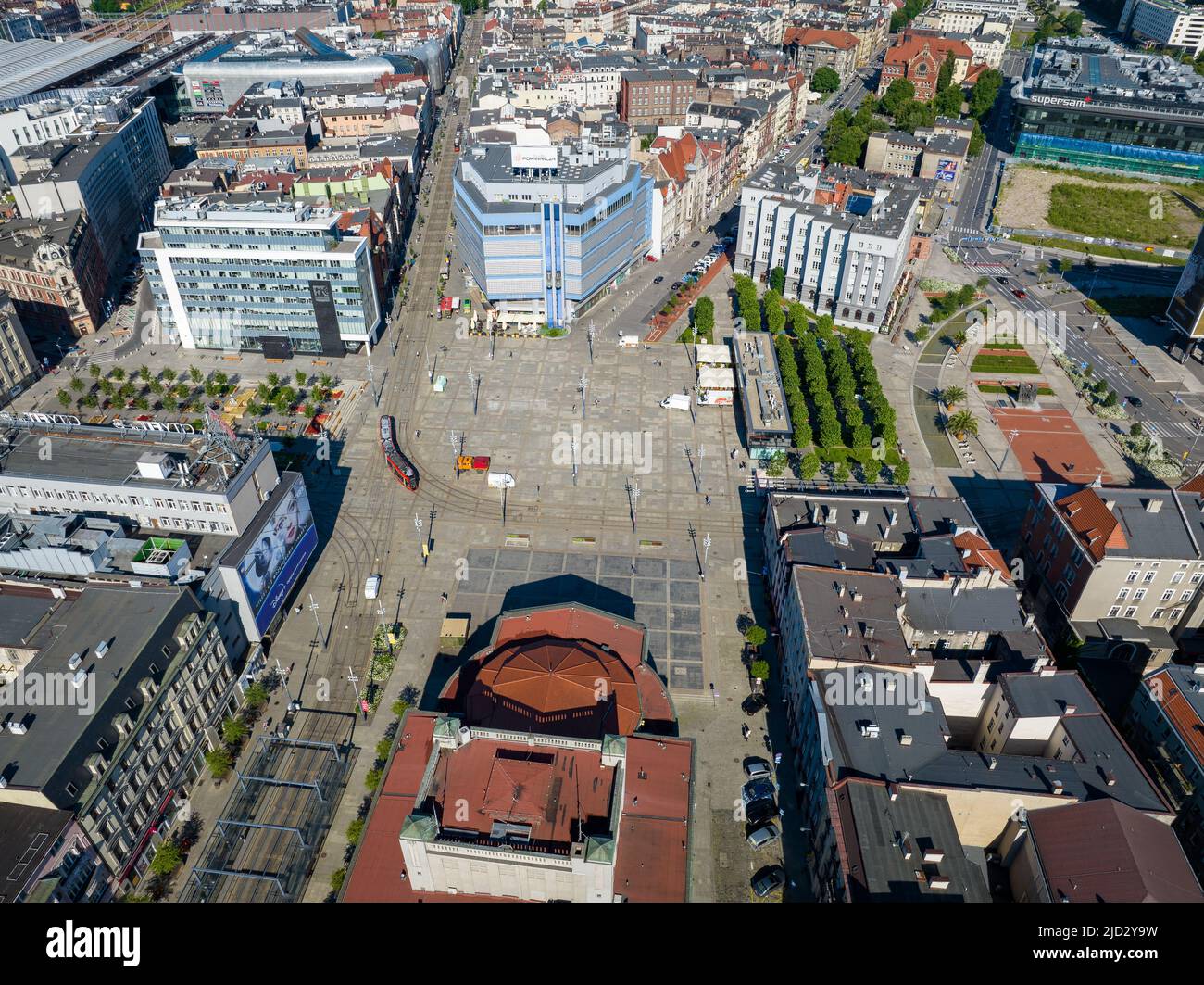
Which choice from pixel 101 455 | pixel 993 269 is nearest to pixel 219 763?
pixel 101 455

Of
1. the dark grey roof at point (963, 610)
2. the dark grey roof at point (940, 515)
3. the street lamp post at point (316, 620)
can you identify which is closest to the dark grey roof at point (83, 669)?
the street lamp post at point (316, 620)

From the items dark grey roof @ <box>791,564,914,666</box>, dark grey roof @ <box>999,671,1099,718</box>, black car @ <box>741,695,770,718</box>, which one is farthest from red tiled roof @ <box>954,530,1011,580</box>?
black car @ <box>741,695,770,718</box>

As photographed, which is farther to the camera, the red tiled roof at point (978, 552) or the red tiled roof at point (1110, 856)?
the red tiled roof at point (978, 552)

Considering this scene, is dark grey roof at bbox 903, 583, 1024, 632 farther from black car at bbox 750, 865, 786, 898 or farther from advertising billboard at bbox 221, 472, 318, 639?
advertising billboard at bbox 221, 472, 318, 639

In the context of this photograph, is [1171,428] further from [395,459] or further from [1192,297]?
[395,459]

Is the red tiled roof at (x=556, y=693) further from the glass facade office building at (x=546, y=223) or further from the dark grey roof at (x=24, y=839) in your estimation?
the glass facade office building at (x=546, y=223)

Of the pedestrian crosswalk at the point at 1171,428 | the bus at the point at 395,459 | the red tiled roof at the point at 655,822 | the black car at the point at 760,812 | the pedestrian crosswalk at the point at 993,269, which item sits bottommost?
the black car at the point at 760,812

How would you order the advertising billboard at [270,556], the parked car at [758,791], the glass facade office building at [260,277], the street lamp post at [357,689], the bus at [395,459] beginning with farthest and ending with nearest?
the glass facade office building at [260,277]
the bus at [395,459]
the street lamp post at [357,689]
the advertising billboard at [270,556]
the parked car at [758,791]
